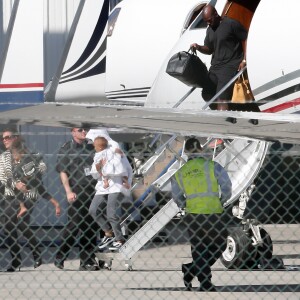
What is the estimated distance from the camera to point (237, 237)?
47.0ft

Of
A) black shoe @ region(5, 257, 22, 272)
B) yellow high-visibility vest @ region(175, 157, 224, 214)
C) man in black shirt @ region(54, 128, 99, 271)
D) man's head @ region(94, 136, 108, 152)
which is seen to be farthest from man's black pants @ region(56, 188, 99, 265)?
yellow high-visibility vest @ region(175, 157, 224, 214)

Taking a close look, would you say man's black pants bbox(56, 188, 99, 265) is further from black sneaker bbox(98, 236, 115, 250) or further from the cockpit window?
the cockpit window

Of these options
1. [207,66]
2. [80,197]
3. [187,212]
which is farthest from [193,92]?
[187,212]

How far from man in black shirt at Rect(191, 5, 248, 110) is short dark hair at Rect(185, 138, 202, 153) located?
3291mm

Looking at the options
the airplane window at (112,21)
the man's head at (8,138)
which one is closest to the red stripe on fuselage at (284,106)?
the man's head at (8,138)

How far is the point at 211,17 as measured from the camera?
15719 millimetres

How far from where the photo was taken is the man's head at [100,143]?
14.1 m

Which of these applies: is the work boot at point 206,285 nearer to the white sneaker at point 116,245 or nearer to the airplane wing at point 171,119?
the white sneaker at point 116,245

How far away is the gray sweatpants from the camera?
1455 centimetres

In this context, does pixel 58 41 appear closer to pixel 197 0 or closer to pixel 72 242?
pixel 197 0

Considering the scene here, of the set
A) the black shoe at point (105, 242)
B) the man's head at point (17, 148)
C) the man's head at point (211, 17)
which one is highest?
the man's head at point (211, 17)

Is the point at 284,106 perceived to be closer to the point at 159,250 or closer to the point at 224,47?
the point at 224,47

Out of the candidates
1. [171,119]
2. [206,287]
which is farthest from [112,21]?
[171,119]

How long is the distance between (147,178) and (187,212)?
395 cm
